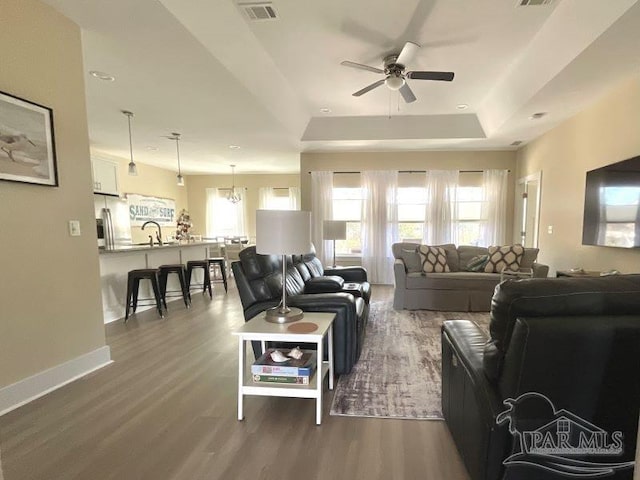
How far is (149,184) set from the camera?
743cm

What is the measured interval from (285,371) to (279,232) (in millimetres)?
874

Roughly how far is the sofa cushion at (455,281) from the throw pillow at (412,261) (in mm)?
211

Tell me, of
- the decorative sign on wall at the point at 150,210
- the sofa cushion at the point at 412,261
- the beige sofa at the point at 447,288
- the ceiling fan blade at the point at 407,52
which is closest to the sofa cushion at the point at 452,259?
the beige sofa at the point at 447,288

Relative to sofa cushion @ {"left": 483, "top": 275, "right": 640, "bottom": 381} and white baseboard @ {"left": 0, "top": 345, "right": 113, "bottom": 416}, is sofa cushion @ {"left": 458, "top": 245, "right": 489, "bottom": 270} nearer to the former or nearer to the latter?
sofa cushion @ {"left": 483, "top": 275, "right": 640, "bottom": 381}

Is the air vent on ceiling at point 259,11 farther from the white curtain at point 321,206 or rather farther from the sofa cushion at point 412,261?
the white curtain at point 321,206

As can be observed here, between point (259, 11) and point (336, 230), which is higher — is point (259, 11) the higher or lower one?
the higher one

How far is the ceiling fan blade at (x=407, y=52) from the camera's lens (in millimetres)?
2697

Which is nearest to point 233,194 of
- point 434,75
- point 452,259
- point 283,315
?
point 452,259

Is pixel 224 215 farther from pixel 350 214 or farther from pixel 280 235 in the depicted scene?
pixel 280 235

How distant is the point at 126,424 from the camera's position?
1.97m

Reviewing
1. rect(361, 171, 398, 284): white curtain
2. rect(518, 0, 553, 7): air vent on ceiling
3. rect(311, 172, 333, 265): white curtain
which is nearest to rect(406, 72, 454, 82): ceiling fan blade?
rect(518, 0, 553, 7): air vent on ceiling

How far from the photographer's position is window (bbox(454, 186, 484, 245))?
632 cm

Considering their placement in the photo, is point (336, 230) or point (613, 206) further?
point (336, 230)

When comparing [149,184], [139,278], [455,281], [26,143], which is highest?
[149,184]
